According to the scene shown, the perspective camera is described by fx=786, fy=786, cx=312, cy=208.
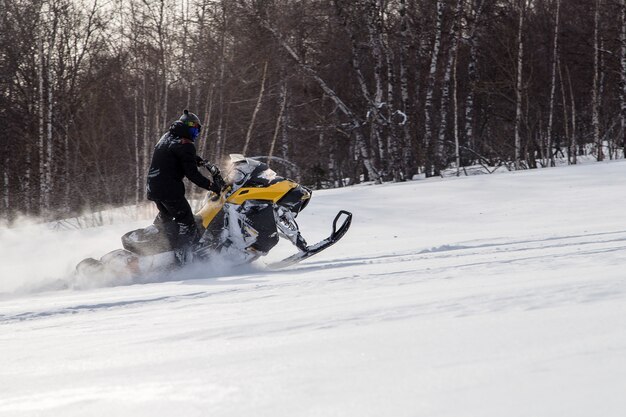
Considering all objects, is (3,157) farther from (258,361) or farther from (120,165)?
(258,361)

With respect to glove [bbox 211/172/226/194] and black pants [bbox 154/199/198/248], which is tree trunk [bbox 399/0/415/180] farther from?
black pants [bbox 154/199/198/248]

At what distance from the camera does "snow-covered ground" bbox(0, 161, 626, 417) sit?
8.87 feet

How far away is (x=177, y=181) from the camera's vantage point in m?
7.67

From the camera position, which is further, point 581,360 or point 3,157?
point 3,157

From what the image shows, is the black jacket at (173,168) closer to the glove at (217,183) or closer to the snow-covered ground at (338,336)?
the glove at (217,183)

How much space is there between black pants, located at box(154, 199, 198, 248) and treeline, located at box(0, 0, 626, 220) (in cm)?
758

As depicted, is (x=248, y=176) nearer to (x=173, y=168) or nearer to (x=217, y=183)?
(x=217, y=183)

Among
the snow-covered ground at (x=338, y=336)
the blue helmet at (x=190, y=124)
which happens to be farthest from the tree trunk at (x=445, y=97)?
the blue helmet at (x=190, y=124)

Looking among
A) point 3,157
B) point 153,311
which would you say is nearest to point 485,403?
point 153,311

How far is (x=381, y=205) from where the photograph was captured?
1373 cm

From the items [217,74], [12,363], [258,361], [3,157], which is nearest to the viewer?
[258,361]

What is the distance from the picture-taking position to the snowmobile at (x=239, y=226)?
7.47 m

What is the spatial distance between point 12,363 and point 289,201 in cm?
417

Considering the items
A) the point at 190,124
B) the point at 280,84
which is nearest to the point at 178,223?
the point at 190,124
